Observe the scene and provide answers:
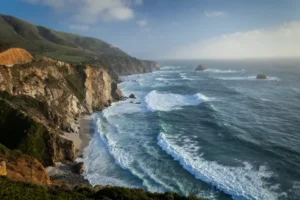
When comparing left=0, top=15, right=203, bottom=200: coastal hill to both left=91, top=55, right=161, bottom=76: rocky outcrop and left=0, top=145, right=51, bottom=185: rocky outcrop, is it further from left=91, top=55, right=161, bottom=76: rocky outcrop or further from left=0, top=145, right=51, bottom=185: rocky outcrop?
left=91, top=55, right=161, bottom=76: rocky outcrop

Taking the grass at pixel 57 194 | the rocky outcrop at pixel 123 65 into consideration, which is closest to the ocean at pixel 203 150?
the grass at pixel 57 194

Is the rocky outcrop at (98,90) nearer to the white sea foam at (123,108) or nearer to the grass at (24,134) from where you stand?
the white sea foam at (123,108)

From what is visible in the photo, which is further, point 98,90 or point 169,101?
point 169,101

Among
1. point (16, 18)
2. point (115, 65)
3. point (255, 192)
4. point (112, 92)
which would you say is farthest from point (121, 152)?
point (16, 18)

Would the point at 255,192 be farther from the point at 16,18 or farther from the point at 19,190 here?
the point at 16,18

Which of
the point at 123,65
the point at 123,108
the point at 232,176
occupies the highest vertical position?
the point at 123,65

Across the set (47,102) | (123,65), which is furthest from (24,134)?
(123,65)

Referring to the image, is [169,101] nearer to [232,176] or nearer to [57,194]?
[232,176]
